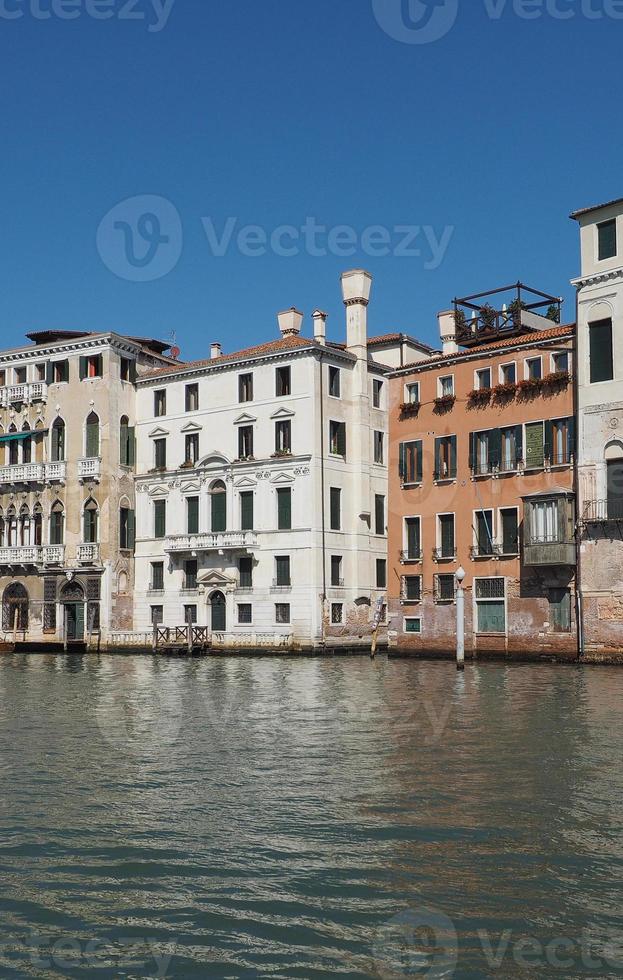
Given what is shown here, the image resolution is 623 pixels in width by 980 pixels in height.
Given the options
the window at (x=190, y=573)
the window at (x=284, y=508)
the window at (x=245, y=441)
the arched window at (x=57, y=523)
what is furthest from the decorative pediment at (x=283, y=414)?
the arched window at (x=57, y=523)

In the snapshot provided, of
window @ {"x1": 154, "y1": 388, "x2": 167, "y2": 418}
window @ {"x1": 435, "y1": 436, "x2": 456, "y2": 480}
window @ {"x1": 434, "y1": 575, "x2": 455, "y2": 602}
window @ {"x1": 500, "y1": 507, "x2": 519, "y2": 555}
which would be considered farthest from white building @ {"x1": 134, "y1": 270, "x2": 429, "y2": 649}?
window @ {"x1": 500, "y1": 507, "x2": 519, "y2": 555}

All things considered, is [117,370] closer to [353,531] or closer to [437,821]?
[353,531]

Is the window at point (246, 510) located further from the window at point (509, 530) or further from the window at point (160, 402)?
the window at point (509, 530)

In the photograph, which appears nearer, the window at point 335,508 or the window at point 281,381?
the window at point 335,508

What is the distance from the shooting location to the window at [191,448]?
4703cm

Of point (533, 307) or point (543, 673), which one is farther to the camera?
point (533, 307)

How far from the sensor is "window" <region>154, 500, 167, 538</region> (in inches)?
1889

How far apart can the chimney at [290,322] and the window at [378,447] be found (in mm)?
6424

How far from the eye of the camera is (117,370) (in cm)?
4866

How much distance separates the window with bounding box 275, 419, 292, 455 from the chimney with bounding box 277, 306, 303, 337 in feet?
20.2

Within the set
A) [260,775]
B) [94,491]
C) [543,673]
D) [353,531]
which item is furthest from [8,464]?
[260,775]

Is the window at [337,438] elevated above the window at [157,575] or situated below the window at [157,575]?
above

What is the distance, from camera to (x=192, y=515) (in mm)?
46938

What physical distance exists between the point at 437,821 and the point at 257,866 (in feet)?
7.11
